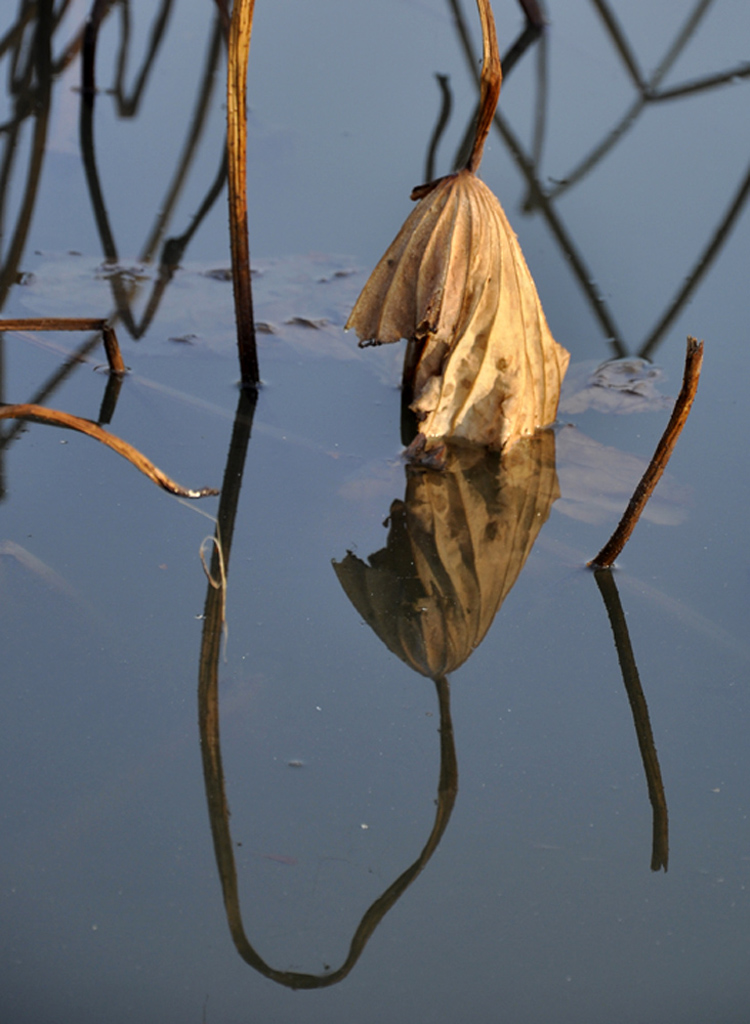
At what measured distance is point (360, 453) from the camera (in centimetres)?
137

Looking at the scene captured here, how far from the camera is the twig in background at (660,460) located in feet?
3.27

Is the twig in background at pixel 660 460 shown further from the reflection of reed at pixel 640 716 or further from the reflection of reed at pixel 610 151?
the reflection of reed at pixel 610 151

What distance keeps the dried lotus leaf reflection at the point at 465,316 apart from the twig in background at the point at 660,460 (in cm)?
25

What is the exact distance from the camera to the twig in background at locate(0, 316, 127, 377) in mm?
1194

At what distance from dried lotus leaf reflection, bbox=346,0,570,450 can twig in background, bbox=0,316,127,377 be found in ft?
1.13

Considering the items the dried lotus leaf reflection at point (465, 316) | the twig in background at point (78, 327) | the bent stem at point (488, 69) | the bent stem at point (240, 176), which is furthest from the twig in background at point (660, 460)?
the twig in background at point (78, 327)

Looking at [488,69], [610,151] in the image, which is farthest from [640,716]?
[610,151]

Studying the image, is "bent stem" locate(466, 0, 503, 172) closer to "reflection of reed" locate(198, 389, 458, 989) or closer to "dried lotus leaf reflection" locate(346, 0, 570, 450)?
"dried lotus leaf reflection" locate(346, 0, 570, 450)

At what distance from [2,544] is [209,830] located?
0.48m

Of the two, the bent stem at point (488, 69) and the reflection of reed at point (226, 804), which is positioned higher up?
the bent stem at point (488, 69)

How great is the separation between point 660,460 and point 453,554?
291 mm

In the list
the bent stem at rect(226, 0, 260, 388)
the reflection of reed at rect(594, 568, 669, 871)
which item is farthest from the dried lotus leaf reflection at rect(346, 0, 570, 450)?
the reflection of reed at rect(594, 568, 669, 871)

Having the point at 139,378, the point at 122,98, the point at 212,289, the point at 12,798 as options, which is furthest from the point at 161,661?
the point at 122,98

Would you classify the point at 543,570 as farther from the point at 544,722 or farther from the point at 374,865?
the point at 374,865
